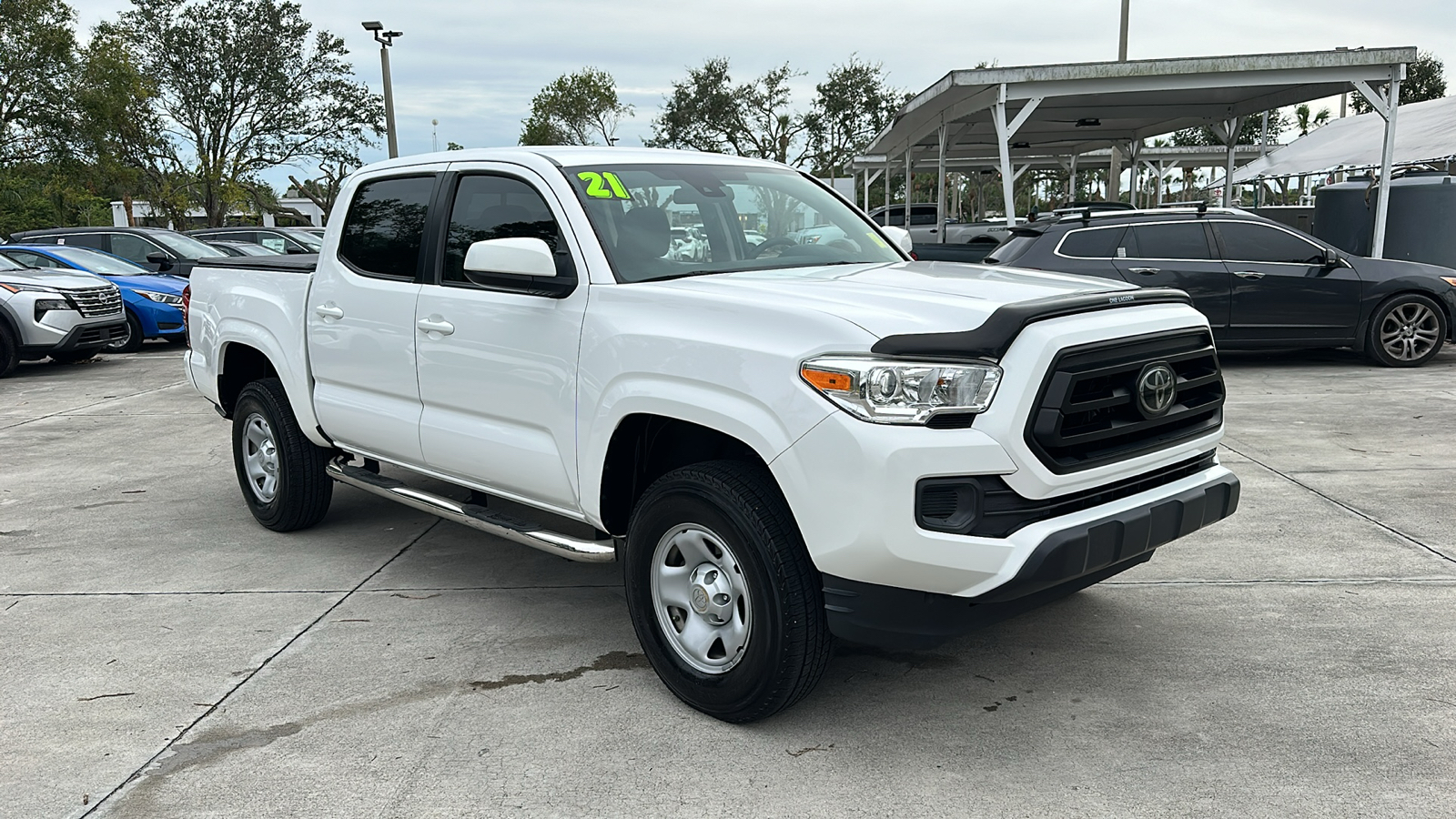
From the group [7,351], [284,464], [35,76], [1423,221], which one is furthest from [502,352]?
[35,76]

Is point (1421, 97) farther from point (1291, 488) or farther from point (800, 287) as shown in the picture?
point (800, 287)

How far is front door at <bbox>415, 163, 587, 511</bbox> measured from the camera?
401 cm

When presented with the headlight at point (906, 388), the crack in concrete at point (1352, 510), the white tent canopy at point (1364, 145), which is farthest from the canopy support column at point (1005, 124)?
the headlight at point (906, 388)

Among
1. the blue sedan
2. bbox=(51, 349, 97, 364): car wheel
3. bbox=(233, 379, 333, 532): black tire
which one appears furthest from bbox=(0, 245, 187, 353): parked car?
bbox=(233, 379, 333, 532): black tire

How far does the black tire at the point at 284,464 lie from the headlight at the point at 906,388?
11.6ft

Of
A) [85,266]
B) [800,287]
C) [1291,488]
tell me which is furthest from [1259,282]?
[85,266]

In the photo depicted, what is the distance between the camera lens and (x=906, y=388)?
311 centimetres

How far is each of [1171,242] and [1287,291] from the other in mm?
1151

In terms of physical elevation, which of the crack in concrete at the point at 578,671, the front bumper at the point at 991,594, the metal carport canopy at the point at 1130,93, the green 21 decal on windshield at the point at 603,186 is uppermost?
the metal carport canopy at the point at 1130,93

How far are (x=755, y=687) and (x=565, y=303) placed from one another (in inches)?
58.4

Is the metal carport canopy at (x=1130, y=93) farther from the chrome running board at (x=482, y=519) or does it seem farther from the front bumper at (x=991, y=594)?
the front bumper at (x=991, y=594)

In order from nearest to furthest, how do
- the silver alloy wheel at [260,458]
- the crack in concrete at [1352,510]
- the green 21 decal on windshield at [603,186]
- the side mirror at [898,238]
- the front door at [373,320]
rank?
the green 21 decal on windshield at [603,186] → the front door at [373,320] → the side mirror at [898,238] → the crack in concrete at [1352,510] → the silver alloy wheel at [260,458]

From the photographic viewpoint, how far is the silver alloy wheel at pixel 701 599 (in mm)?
3529

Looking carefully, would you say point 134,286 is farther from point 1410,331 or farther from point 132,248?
point 1410,331
